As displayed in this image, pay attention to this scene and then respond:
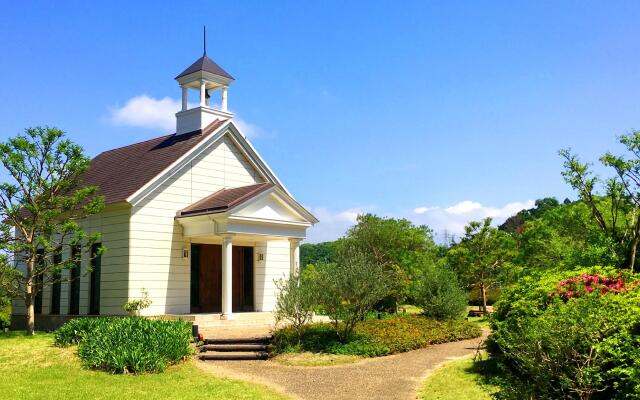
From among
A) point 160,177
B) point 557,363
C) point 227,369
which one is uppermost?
point 160,177

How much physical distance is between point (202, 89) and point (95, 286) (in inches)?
375

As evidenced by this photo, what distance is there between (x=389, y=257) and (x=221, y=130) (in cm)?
1750

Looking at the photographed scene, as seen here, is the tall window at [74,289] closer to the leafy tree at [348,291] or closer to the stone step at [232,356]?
the stone step at [232,356]

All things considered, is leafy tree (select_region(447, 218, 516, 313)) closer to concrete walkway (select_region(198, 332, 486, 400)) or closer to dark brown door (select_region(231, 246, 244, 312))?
dark brown door (select_region(231, 246, 244, 312))

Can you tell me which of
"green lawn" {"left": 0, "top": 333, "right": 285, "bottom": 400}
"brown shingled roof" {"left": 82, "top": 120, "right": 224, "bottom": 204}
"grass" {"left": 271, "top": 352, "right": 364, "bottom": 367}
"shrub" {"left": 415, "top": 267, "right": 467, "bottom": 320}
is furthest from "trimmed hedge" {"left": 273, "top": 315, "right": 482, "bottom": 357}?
"brown shingled roof" {"left": 82, "top": 120, "right": 224, "bottom": 204}

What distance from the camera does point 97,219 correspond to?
74.4ft

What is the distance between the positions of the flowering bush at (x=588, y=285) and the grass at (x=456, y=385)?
2.46 meters

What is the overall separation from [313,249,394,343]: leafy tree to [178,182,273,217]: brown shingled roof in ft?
16.7

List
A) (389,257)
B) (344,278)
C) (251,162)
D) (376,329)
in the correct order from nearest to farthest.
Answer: (344,278)
(376,329)
(251,162)
(389,257)

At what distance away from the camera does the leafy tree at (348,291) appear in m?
17.6

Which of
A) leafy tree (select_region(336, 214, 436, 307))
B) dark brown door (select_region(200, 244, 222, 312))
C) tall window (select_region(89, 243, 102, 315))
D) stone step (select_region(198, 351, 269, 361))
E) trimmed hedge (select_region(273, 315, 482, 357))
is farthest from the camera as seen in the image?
leafy tree (select_region(336, 214, 436, 307))

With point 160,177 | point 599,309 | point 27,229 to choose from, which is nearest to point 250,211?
point 160,177

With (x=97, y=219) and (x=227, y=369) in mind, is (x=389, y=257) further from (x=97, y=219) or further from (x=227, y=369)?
(x=227, y=369)

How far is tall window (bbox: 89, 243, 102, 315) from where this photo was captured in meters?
22.4
